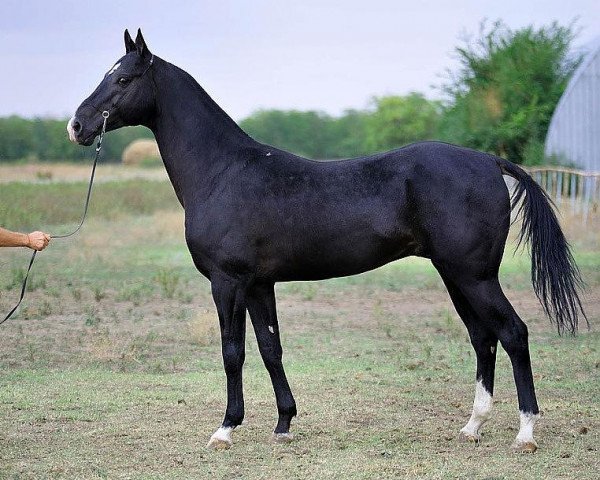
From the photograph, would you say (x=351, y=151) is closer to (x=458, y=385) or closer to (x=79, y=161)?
(x=79, y=161)

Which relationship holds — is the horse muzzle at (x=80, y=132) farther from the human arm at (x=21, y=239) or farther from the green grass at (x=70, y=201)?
the green grass at (x=70, y=201)

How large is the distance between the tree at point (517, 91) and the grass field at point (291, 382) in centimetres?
1414

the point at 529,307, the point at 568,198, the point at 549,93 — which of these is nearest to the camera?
the point at 529,307

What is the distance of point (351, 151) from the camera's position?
6194 centimetres

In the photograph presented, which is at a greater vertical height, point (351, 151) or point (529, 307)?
point (351, 151)

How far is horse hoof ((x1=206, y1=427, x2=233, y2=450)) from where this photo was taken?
6.23 meters

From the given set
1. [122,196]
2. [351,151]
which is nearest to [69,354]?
[122,196]

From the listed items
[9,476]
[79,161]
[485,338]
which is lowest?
[9,476]

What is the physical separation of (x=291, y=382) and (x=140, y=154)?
2530 cm

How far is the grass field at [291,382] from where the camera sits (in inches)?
232

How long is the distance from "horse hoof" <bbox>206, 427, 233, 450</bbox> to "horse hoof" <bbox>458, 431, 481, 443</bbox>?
141cm

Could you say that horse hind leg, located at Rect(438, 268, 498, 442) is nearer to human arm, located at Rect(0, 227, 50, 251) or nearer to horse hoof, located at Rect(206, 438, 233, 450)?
horse hoof, located at Rect(206, 438, 233, 450)

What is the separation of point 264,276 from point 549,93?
2470 cm

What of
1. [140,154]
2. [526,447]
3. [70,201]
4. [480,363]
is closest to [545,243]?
[480,363]
